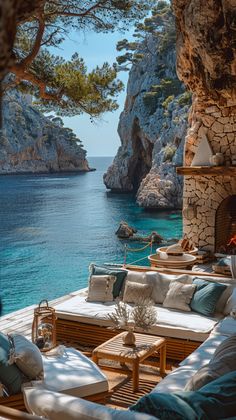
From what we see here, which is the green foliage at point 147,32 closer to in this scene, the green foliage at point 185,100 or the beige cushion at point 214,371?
the green foliage at point 185,100

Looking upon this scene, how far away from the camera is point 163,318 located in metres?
5.54

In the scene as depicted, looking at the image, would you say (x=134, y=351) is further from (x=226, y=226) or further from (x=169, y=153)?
(x=169, y=153)

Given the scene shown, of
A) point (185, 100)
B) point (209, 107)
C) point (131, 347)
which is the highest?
point (185, 100)

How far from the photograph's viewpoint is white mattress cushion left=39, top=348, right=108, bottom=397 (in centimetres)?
384

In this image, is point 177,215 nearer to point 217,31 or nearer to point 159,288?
point 217,31

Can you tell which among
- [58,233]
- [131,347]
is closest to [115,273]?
[131,347]

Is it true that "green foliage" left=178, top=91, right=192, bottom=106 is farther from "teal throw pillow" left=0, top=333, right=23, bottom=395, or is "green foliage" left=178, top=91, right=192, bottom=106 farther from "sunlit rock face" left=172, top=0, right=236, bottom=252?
A: "teal throw pillow" left=0, top=333, right=23, bottom=395

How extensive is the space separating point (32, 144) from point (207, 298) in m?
56.3

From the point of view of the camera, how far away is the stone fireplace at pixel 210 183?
11234 mm

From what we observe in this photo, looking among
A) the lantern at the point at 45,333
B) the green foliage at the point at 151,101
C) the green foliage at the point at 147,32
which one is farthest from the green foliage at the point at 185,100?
the lantern at the point at 45,333

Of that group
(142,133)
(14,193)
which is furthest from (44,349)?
(14,193)

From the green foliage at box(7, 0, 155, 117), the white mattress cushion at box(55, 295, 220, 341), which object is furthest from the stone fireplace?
the white mattress cushion at box(55, 295, 220, 341)

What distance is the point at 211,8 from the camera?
1031 centimetres

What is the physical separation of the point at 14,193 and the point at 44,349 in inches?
1720
